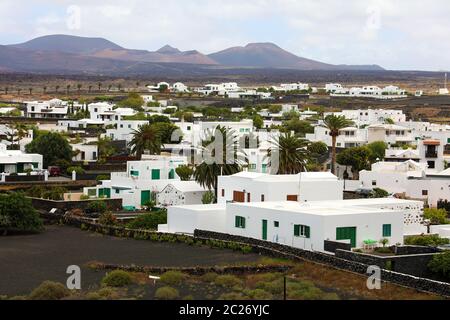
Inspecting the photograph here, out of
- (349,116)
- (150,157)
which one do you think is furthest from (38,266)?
(349,116)

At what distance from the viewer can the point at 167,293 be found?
24766 millimetres

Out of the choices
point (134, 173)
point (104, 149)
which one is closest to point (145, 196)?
point (134, 173)

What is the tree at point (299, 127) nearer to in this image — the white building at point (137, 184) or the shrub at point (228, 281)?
the white building at point (137, 184)

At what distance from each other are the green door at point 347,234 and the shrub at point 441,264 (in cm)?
318

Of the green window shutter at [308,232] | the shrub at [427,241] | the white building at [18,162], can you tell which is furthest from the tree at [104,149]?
the green window shutter at [308,232]

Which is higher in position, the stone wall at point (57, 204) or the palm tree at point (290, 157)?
the palm tree at point (290, 157)

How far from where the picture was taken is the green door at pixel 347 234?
3206cm

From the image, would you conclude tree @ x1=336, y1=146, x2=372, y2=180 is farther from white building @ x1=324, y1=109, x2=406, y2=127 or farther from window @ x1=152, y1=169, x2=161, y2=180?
white building @ x1=324, y1=109, x2=406, y2=127

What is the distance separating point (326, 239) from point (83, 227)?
10855 millimetres

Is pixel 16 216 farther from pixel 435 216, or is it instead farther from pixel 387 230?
pixel 435 216
